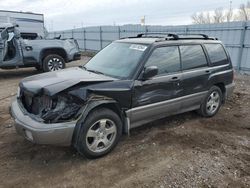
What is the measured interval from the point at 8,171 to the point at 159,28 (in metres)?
12.5

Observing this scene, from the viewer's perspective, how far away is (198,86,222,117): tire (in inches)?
212

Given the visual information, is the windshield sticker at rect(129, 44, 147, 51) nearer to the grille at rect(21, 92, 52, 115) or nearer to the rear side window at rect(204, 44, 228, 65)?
the rear side window at rect(204, 44, 228, 65)

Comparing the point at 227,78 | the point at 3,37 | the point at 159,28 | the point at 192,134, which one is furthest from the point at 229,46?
the point at 3,37

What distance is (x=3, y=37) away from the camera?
9594 millimetres

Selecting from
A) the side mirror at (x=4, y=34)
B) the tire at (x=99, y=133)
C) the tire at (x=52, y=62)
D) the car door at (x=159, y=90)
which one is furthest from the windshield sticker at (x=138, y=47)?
the side mirror at (x=4, y=34)

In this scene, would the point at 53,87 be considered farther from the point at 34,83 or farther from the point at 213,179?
the point at 213,179

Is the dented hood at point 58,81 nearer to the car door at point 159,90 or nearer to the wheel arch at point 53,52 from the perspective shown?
the car door at point 159,90

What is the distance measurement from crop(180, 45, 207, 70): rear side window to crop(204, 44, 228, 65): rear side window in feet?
0.76

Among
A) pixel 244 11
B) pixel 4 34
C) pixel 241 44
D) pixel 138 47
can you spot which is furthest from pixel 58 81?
pixel 244 11

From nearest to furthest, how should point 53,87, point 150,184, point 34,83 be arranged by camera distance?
point 150,184 → point 53,87 → point 34,83

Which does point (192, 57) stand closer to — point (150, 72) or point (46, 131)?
point (150, 72)

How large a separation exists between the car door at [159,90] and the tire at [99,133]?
1.10 feet

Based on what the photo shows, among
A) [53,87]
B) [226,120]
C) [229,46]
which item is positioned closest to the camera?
[53,87]

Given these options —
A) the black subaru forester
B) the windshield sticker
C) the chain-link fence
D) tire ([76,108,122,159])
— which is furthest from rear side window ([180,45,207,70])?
the chain-link fence
